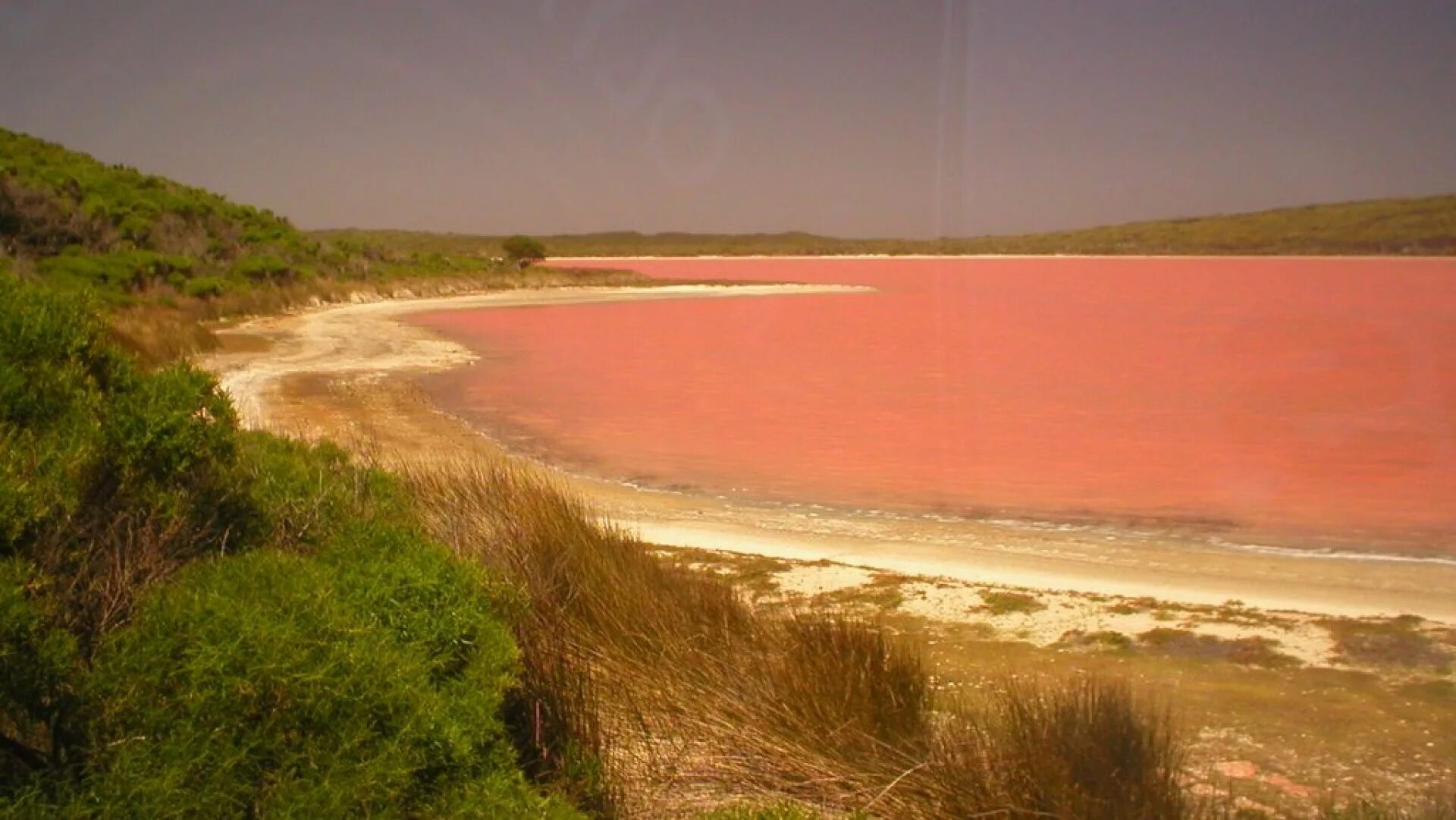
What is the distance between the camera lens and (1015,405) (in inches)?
666

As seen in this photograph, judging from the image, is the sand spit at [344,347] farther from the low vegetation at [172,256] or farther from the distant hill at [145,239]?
the distant hill at [145,239]

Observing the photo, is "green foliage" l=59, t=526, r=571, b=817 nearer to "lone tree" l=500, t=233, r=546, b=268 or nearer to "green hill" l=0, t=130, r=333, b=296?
"green hill" l=0, t=130, r=333, b=296

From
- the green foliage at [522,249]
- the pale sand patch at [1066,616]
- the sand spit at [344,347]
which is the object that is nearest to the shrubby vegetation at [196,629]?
the pale sand patch at [1066,616]

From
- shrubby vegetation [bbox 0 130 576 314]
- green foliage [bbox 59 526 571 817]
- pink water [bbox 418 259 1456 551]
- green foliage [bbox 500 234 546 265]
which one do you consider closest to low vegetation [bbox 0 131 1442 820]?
green foliage [bbox 59 526 571 817]

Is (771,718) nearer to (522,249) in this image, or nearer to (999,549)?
(999,549)

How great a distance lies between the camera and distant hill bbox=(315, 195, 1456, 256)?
222 ft

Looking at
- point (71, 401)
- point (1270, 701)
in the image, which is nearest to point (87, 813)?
point (71, 401)

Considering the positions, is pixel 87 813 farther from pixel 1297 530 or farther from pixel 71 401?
pixel 1297 530

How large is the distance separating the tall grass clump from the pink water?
591 centimetres

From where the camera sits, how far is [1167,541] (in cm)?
894

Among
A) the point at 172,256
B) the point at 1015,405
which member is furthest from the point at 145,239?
the point at 1015,405

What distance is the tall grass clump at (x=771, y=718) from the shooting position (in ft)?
11.2

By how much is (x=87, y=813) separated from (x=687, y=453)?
1046 centimetres

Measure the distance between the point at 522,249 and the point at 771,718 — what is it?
61.7 m
